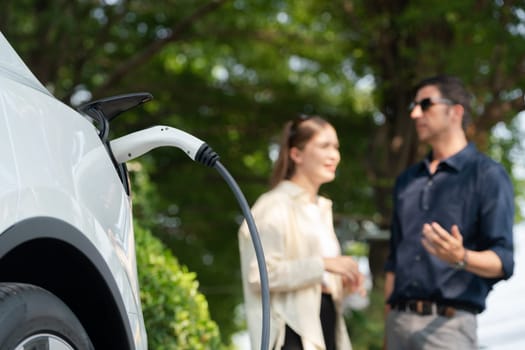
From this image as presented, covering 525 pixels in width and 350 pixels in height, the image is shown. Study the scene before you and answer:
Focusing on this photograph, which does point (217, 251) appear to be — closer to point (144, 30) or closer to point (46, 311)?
point (144, 30)

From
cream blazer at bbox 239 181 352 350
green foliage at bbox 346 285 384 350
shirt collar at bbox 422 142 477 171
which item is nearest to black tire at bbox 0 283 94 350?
cream blazer at bbox 239 181 352 350

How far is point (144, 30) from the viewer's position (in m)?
13.2

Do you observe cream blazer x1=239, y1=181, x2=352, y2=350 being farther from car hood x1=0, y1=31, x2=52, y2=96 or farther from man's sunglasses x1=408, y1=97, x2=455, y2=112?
car hood x1=0, y1=31, x2=52, y2=96

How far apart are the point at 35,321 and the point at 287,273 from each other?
7.63ft

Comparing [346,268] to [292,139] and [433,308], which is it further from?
[292,139]

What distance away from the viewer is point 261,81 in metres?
15.9

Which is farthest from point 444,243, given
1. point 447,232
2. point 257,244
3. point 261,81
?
point 261,81

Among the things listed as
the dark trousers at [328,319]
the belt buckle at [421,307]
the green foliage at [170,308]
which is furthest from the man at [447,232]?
the green foliage at [170,308]

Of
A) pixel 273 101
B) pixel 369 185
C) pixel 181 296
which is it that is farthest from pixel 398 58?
pixel 181 296

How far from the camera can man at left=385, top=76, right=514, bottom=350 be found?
4.23 m

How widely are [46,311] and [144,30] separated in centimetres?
1143

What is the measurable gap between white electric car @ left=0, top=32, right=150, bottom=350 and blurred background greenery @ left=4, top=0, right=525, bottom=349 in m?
7.46

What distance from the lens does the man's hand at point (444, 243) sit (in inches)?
155

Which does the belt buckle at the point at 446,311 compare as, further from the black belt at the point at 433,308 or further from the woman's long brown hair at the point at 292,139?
the woman's long brown hair at the point at 292,139
